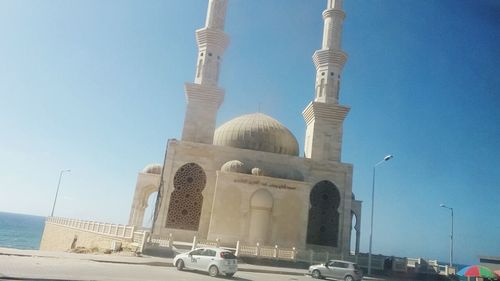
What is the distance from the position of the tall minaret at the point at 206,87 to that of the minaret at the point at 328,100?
24.2 ft

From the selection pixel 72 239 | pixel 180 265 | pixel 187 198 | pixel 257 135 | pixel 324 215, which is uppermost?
pixel 257 135

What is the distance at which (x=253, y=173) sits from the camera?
86.7 feet

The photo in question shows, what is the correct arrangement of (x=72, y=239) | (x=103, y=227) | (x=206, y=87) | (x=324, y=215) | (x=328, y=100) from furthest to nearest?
(x=328, y=100) < (x=72, y=239) < (x=206, y=87) < (x=324, y=215) < (x=103, y=227)

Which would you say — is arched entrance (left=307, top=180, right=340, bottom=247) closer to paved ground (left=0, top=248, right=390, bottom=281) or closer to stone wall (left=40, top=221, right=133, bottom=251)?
paved ground (left=0, top=248, right=390, bottom=281)

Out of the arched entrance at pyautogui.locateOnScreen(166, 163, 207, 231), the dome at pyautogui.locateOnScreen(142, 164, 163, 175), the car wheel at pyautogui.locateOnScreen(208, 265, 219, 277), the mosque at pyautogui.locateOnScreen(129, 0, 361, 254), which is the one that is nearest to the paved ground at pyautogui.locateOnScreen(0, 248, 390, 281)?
the car wheel at pyautogui.locateOnScreen(208, 265, 219, 277)

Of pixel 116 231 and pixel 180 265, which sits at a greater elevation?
pixel 116 231

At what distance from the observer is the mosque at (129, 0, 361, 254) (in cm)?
2583

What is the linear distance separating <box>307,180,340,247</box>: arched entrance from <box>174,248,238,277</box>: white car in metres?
13.9

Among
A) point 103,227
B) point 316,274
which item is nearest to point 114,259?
point 316,274

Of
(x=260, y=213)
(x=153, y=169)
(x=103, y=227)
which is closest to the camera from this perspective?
(x=103, y=227)

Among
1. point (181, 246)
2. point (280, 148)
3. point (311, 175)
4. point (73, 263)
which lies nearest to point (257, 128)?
point (280, 148)

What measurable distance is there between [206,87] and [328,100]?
30.7 feet

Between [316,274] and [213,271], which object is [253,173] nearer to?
[316,274]

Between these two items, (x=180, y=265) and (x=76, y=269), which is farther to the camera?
(x=180, y=265)
